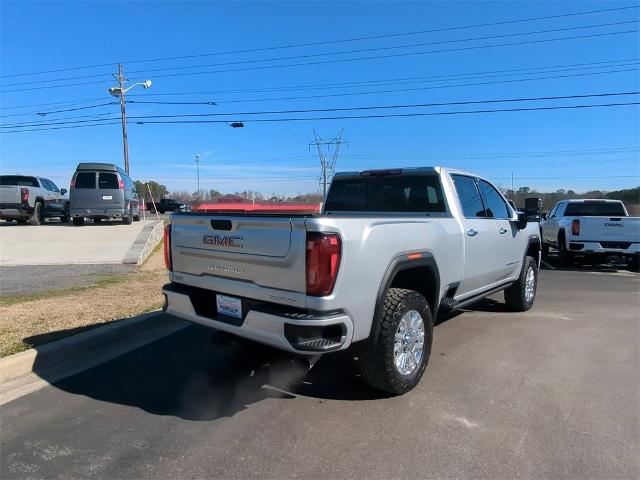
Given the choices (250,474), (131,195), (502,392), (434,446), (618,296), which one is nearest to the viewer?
(250,474)

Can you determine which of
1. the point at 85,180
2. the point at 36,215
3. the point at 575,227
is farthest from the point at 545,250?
the point at 36,215

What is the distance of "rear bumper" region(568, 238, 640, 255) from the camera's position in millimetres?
12188

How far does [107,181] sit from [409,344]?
50.8 feet

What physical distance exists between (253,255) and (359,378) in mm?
1591

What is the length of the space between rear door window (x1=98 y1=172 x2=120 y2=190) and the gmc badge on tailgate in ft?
47.2

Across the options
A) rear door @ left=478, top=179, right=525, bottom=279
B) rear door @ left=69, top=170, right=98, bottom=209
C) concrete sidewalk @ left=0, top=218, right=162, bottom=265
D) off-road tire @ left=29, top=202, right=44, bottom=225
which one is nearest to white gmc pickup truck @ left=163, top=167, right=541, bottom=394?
rear door @ left=478, top=179, right=525, bottom=279

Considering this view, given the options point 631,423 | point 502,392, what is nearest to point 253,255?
point 502,392

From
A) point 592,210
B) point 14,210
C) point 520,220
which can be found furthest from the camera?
point 14,210

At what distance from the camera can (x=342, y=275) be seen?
3352 mm

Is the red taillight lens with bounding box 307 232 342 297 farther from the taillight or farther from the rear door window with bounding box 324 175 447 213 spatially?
the taillight

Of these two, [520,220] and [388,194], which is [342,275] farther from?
[520,220]

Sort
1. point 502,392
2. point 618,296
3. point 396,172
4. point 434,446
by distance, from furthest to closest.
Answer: point 618,296 → point 396,172 → point 502,392 → point 434,446

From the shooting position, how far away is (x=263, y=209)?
4.43m

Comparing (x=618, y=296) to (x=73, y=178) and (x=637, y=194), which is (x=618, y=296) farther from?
(x=637, y=194)
